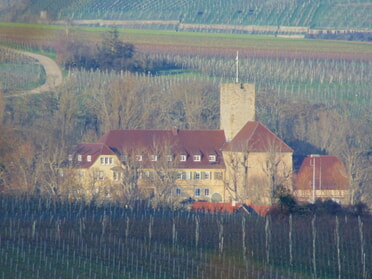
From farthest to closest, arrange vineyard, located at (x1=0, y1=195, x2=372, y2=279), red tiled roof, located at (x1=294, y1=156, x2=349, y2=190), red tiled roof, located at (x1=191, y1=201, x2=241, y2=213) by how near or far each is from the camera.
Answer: red tiled roof, located at (x1=294, y1=156, x2=349, y2=190) → red tiled roof, located at (x1=191, y1=201, x2=241, y2=213) → vineyard, located at (x1=0, y1=195, x2=372, y2=279)

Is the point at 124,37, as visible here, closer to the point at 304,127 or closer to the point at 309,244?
the point at 304,127

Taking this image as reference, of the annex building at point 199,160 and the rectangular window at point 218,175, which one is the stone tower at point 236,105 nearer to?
the annex building at point 199,160

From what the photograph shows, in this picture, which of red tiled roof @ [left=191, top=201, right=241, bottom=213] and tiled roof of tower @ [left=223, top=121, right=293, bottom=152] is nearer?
red tiled roof @ [left=191, top=201, right=241, bottom=213]

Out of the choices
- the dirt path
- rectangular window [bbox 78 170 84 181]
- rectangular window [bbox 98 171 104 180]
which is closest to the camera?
rectangular window [bbox 78 170 84 181]

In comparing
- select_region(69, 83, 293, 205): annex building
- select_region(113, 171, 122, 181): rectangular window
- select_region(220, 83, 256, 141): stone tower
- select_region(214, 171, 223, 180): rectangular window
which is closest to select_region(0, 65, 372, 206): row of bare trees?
select_region(69, 83, 293, 205): annex building

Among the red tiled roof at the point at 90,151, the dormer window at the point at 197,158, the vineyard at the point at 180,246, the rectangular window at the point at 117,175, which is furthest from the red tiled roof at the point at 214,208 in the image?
the dormer window at the point at 197,158

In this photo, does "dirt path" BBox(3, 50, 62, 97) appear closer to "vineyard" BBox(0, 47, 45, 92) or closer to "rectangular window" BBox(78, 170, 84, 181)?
"vineyard" BBox(0, 47, 45, 92)

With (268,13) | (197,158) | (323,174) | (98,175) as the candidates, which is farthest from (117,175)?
(268,13)
